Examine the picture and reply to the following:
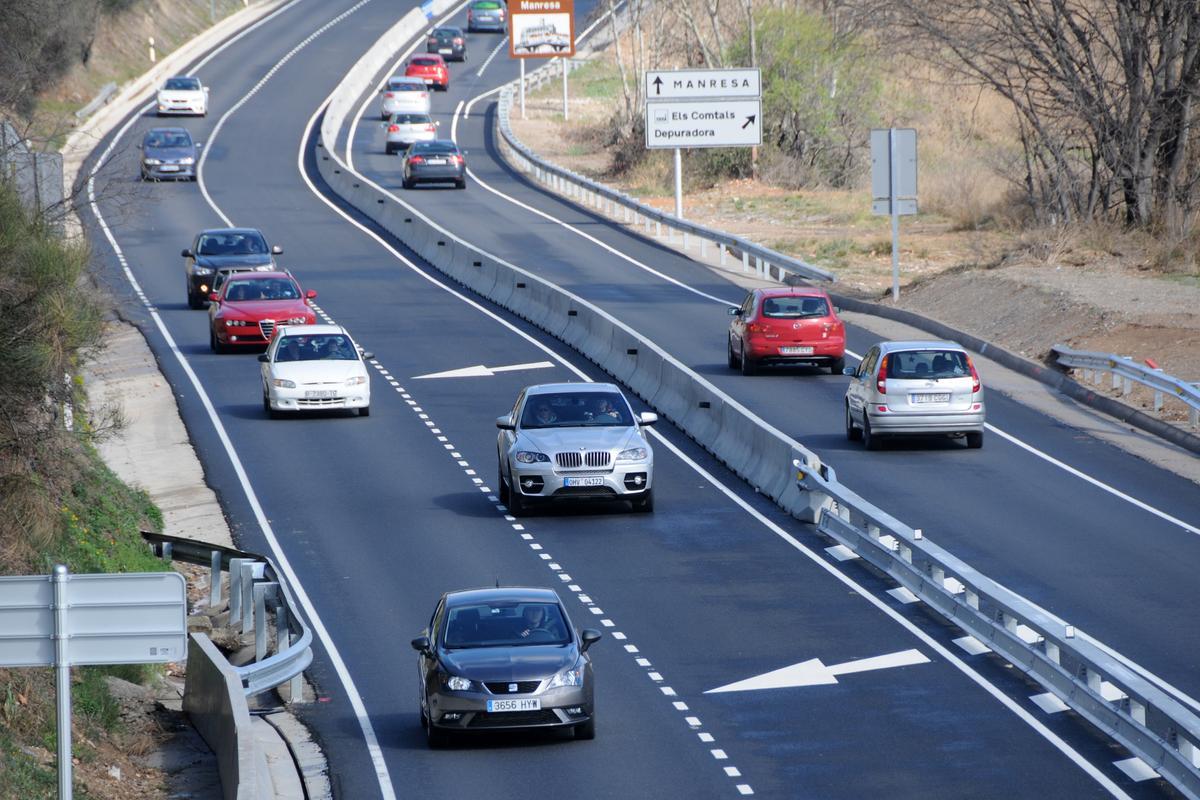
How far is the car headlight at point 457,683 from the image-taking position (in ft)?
49.7

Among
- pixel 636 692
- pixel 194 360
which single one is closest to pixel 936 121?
pixel 194 360

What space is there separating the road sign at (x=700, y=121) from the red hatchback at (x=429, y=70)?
3710cm

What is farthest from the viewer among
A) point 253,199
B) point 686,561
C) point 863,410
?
point 253,199

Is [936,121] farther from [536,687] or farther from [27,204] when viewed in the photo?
[536,687]

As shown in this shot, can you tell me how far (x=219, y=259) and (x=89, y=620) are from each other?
1352 inches

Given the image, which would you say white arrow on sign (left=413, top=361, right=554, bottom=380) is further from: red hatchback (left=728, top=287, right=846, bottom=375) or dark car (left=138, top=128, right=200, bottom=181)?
dark car (left=138, top=128, right=200, bottom=181)

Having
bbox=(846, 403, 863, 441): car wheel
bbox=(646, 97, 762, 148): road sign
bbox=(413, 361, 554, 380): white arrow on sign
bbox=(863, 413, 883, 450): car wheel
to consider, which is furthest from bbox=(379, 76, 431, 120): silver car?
bbox=(863, 413, 883, 450): car wheel

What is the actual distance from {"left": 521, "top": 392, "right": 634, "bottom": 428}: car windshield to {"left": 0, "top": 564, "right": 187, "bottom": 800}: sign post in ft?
48.7

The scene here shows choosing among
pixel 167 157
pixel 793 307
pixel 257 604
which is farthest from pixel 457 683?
pixel 167 157

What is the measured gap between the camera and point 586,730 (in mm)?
15461

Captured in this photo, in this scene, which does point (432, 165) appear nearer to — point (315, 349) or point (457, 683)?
point (315, 349)

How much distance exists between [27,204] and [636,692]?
1080cm

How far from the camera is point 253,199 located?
206 feet

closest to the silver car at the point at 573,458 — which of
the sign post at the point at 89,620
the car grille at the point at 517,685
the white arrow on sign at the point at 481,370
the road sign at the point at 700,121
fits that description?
the car grille at the point at 517,685
